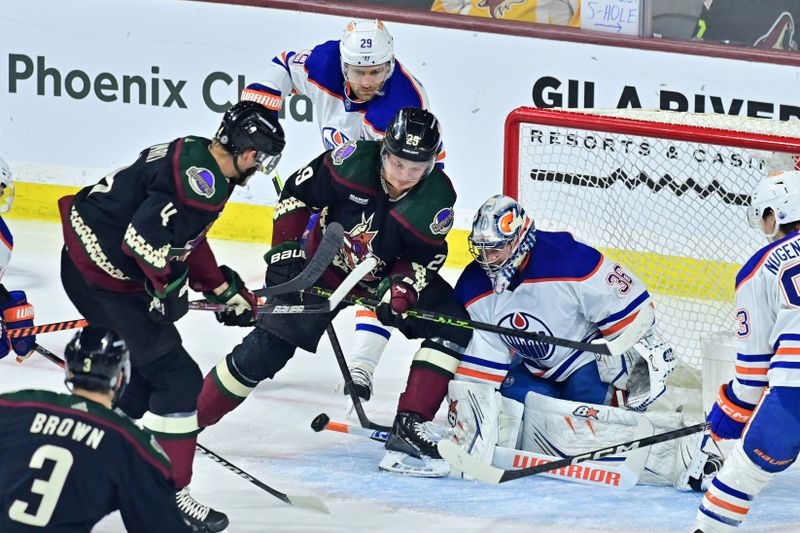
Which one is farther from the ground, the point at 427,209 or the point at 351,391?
the point at 427,209

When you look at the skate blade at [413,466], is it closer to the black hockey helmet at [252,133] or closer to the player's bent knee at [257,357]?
the player's bent knee at [257,357]

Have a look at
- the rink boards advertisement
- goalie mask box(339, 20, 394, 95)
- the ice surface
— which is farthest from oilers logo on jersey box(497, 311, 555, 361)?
the rink boards advertisement

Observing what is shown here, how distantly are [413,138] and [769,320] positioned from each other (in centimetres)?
102

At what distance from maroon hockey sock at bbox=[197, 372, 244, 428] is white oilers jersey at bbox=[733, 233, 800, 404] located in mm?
1409

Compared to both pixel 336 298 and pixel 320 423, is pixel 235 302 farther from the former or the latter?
pixel 320 423

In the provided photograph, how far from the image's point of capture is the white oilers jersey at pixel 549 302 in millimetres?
3922

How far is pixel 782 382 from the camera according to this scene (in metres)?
3.16

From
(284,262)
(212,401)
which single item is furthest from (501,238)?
(212,401)

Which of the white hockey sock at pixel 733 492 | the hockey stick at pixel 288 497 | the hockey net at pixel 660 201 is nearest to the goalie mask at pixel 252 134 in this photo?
the hockey stick at pixel 288 497

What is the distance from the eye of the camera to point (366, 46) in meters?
4.32

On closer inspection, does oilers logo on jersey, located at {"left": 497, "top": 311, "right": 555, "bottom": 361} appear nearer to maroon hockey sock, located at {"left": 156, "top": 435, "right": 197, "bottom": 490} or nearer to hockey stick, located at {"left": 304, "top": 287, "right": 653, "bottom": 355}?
hockey stick, located at {"left": 304, "top": 287, "right": 653, "bottom": 355}

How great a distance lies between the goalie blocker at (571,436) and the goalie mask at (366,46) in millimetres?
1050

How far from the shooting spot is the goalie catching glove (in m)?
4.01

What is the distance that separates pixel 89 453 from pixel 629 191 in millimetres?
2930
